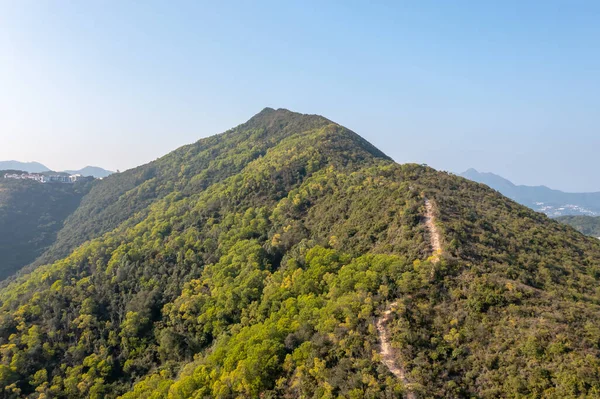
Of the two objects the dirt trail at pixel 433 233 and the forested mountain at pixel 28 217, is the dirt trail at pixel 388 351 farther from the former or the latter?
the forested mountain at pixel 28 217

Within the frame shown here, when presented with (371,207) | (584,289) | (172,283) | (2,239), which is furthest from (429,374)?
(2,239)

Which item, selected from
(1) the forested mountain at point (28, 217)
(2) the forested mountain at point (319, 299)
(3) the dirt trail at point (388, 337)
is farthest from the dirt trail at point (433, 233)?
(1) the forested mountain at point (28, 217)

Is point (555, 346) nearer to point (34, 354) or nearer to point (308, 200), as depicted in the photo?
point (308, 200)

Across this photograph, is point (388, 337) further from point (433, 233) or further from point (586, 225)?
point (586, 225)

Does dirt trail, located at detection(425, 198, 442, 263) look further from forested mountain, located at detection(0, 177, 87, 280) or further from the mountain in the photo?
the mountain

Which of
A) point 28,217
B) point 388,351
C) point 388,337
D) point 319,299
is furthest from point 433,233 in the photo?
point 28,217
